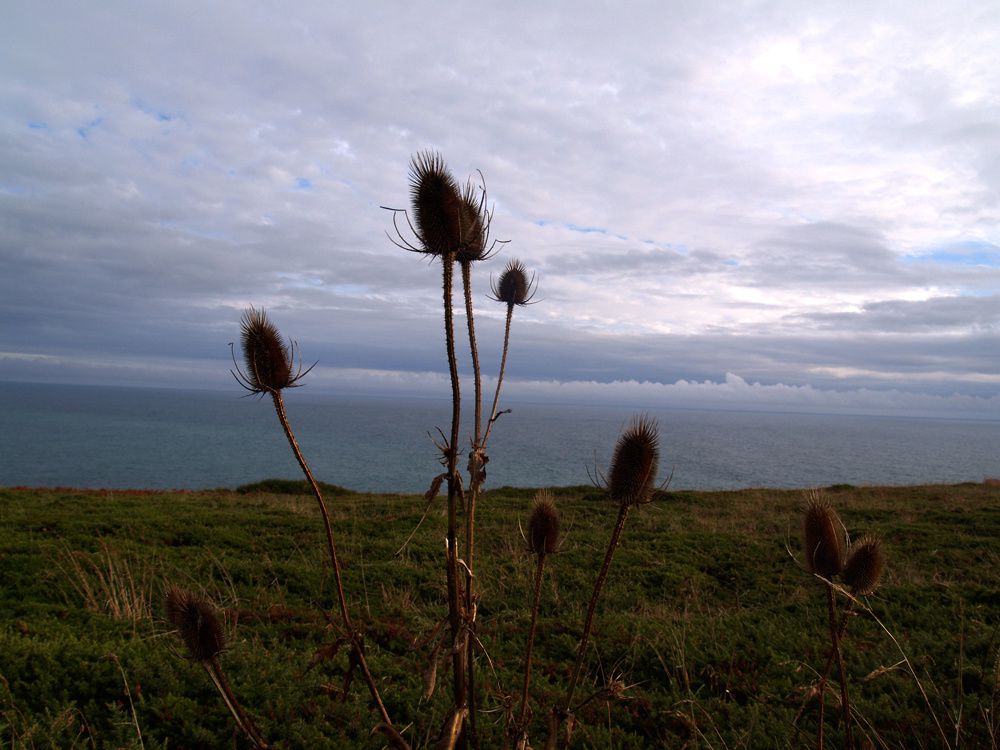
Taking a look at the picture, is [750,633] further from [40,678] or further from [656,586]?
[40,678]

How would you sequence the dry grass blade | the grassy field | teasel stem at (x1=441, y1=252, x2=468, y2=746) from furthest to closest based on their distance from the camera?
1. the dry grass blade
2. the grassy field
3. teasel stem at (x1=441, y1=252, x2=468, y2=746)

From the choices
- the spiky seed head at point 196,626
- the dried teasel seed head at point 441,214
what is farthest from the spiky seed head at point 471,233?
the spiky seed head at point 196,626

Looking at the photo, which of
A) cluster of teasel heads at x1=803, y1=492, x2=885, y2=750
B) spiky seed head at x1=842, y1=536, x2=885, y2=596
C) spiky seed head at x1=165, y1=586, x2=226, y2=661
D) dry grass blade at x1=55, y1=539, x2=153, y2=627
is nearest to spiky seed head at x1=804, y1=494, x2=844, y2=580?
cluster of teasel heads at x1=803, y1=492, x2=885, y2=750

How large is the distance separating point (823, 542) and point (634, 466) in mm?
1252

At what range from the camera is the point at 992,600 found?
8.75 metres

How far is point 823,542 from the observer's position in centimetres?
288

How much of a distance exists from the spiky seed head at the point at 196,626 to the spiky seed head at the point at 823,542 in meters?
2.78

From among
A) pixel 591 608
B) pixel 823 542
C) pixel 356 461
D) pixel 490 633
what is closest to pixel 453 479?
pixel 591 608

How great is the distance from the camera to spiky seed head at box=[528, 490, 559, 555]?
2.63 m

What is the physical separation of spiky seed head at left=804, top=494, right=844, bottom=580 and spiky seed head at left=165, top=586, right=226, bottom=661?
278 cm

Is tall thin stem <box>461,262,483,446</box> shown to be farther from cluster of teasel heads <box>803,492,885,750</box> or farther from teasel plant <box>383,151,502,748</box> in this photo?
cluster of teasel heads <box>803,492,885,750</box>

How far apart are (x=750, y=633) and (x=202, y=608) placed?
6.79 meters

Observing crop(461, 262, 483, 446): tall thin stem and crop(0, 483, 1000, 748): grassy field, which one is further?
crop(0, 483, 1000, 748): grassy field

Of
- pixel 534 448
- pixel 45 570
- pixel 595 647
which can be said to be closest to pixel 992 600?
pixel 595 647
